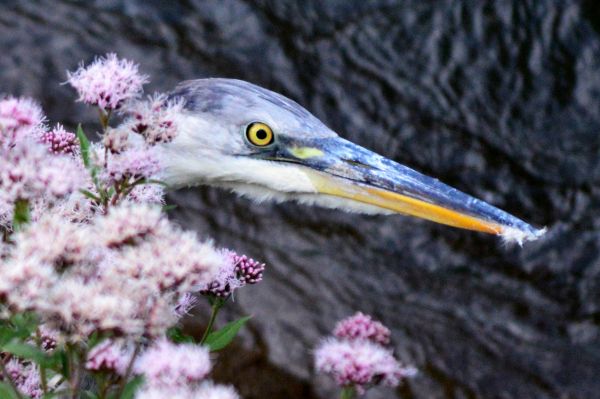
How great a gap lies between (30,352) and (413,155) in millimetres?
2638

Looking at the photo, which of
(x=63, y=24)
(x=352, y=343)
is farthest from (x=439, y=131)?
(x=352, y=343)

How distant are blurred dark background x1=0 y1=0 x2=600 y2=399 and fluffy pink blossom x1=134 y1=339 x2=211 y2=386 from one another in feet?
6.63

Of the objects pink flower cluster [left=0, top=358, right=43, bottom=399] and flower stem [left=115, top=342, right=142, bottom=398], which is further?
pink flower cluster [left=0, top=358, right=43, bottom=399]

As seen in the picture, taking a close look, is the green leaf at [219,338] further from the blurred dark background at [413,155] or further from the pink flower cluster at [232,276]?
the blurred dark background at [413,155]

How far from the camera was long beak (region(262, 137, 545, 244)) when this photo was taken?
67.1 inches

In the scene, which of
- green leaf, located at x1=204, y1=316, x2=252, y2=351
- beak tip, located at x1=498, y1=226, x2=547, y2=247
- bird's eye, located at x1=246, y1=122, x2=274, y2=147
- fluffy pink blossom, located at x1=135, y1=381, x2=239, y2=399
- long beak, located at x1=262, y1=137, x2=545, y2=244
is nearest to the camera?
fluffy pink blossom, located at x1=135, y1=381, x2=239, y2=399

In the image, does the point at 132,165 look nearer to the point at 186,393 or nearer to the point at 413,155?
the point at 186,393

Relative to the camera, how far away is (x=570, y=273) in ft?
10.7

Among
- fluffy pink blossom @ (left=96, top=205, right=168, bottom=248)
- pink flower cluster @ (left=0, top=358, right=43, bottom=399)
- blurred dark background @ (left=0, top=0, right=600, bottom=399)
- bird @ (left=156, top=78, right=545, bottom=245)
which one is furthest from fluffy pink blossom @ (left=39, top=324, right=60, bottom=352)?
blurred dark background @ (left=0, top=0, right=600, bottom=399)

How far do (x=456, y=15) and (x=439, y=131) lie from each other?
0.52 m

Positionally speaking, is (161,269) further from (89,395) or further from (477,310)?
(477,310)

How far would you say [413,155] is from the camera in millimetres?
3463

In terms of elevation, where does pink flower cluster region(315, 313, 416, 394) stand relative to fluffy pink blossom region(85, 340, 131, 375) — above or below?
above

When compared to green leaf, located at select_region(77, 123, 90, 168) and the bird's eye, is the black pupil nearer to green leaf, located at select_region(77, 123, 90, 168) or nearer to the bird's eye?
the bird's eye
